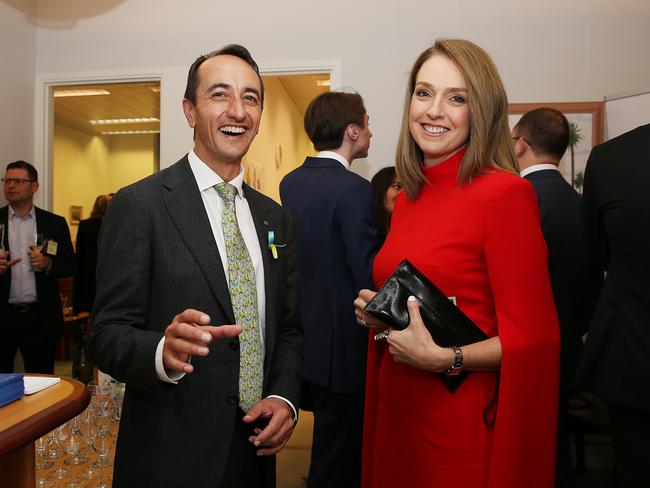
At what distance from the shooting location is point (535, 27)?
4.20 metres

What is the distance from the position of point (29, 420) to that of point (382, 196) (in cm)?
270

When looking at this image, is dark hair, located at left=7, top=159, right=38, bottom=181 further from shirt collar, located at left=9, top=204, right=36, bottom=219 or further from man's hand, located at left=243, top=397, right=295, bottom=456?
man's hand, located at left=243, top=397, right=295, bottom=456

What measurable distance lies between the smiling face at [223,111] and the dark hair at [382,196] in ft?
6.46

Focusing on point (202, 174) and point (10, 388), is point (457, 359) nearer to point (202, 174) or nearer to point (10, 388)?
point (202, 174)

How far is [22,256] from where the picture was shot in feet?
14.0

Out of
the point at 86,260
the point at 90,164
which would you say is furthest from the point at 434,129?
the point at 90,164

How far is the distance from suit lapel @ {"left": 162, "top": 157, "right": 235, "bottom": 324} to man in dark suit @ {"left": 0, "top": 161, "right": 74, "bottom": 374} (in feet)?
9.97

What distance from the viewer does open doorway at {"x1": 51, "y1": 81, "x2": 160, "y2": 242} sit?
29.2 ft

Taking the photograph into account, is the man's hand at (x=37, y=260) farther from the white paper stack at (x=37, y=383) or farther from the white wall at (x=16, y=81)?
the white paper stack at (x=37, y=383)

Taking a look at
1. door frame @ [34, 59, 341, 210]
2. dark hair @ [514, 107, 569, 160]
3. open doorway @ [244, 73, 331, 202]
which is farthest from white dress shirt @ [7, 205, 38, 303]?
dark hair @ [514, 107, 569, 160]

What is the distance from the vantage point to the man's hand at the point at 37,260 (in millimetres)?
4035

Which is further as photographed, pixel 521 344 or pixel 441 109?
pixel 441 109

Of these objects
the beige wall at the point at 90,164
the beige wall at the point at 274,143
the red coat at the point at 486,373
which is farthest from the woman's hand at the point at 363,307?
the beige wall at the point at 90,164

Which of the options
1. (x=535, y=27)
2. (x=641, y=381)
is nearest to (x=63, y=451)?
(x=641, y=381)
